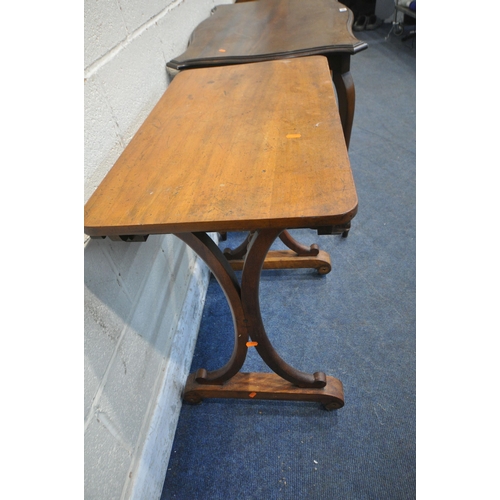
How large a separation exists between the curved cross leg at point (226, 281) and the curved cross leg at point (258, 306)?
2 centimetres

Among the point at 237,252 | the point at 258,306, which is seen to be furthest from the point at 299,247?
the point at 258,306

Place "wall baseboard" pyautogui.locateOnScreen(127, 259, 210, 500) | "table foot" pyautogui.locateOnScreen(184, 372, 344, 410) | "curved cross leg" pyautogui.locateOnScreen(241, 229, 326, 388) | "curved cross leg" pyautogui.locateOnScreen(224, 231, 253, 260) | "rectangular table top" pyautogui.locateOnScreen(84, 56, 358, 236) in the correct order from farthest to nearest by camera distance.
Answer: "curved cross leg" pyautogui.locateOnScreen(224, 231, 253, 260) < "table foot" pyautogui.locateOnScreen(184, 372, 344, 410) < "wall baseboard" pyautogui.locateOnScreen(127, 259, 210, 500) < "curved cross leg" pyautogui.locateOnScreen(241, 229, 326, 388) < "rectangular table top" pyautogui.locateOnScreen(84, 56, 358, 236)

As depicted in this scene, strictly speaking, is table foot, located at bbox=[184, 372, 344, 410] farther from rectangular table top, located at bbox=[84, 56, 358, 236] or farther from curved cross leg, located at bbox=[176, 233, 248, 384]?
rectangular table top, located at bbox=[84, 56, 358, 236]

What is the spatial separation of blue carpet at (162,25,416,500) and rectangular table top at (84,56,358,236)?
31.0 inches

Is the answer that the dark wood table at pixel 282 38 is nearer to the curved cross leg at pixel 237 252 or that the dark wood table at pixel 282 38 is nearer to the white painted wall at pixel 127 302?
the white painted wall at pixel 127 302

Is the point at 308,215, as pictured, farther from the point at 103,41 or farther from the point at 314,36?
the point at 314,36

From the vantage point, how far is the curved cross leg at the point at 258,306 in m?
0.72

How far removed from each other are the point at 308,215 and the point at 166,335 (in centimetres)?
74

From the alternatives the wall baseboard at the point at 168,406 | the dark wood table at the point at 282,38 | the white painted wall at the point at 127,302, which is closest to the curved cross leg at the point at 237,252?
the wall baseboard at the point at 168,406

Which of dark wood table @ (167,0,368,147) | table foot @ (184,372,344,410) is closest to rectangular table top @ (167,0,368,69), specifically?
dark wood table @ (167,0,368,147)

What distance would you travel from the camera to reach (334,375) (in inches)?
46.7

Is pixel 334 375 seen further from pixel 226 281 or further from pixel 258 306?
pixel 226 281

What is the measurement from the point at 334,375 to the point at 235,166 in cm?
85

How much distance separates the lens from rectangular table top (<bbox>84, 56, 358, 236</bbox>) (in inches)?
22.3
